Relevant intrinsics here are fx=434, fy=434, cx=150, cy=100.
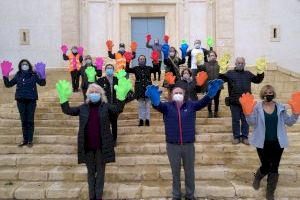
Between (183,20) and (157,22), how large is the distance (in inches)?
45.7

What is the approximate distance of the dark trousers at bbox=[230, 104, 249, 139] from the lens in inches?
349

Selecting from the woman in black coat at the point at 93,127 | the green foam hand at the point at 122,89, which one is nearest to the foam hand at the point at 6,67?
the woman in black coat at the point at 93,127

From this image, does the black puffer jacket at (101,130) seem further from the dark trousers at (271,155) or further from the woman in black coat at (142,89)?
the woman in black coat at (142,89)

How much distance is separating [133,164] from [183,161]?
6.32ft

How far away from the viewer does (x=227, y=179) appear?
7680 millimetres

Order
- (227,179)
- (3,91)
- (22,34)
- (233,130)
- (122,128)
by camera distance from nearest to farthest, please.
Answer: (227,179), (233,130), (122,128), (3,91), (22,34)

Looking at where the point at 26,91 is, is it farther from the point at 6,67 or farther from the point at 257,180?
the point at 257,180

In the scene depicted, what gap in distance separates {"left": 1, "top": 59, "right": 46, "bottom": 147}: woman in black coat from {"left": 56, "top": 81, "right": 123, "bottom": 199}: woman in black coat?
8.61 ft

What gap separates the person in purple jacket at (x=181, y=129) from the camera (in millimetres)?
6453

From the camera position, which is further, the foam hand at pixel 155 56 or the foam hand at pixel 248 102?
→ the foam hand at pixel 155 56

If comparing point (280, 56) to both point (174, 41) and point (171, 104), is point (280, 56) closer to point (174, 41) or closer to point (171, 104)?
point (174, 41)

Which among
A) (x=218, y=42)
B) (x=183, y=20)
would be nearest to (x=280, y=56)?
(x=218, y=42)

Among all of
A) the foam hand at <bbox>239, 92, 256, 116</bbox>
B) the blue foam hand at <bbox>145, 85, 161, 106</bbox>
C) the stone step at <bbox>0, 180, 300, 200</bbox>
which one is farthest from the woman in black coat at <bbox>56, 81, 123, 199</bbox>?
the foam hand at <bbox>239, 92, 256, 116</bbox>

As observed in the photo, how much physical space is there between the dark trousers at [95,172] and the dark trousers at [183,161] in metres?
1.06
